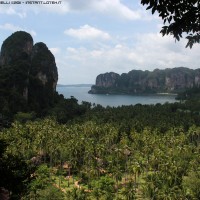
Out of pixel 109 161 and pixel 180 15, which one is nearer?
pixel 180 15

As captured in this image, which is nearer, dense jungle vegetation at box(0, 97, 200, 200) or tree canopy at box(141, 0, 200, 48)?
tree canopy at box(141, 0, 200, 48)

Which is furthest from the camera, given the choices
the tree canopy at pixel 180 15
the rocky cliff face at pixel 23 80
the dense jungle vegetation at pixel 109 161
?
the rocky cliff face at pixel 23 80

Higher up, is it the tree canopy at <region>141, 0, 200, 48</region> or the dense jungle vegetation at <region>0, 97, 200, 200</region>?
the tree canopy at <region>141, 0, 200, 48</region>

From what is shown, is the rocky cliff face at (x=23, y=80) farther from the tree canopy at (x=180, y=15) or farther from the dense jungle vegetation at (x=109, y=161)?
the tree canopy at (x=180, y=15)

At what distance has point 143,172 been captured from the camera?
93.4 m

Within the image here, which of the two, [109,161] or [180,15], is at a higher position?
[180,15]

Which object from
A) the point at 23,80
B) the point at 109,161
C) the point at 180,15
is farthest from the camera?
the point at 23,80

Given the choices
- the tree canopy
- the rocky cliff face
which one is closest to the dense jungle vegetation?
the rocky cliff face

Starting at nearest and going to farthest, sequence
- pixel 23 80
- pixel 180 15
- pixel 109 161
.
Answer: pixel 180 15, pixel 109 161, pixel 23 80

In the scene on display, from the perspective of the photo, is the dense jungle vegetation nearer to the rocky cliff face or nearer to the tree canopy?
the rocky cliff face

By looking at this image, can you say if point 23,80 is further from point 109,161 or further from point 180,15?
point 180,15

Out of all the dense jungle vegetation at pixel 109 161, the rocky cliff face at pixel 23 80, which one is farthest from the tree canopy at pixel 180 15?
the rocky cliff face at pixel 23 80

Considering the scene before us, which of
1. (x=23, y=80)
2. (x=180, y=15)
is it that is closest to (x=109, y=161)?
(x=180, y=15)

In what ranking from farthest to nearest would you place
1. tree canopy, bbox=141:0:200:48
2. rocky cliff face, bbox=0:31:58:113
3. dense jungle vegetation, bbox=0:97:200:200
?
rocky cliff face, bbox=0:31:58:113 → dense jungle vegetation, bbox=0:97:200:200 → tree canopy, bbox=141:0:200:48
